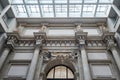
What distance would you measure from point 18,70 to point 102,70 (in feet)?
21.0

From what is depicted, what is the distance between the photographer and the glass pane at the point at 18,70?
11.1m

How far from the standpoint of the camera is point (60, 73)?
11.8m

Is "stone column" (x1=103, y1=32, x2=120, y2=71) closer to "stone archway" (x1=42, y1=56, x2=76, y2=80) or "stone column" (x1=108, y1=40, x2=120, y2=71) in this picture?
"stone column" (x1=108, y1=40, x2=120, y2=71)

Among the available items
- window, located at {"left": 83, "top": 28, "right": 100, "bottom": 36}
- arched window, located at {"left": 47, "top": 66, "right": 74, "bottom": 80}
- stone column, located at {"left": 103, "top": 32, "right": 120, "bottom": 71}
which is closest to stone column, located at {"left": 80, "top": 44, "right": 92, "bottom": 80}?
arched window, located at {"left": 47, "top": 66, "right": 74, "bottom": 80}

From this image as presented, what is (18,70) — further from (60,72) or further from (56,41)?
(56,41)

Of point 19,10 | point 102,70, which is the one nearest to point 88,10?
point 102,70

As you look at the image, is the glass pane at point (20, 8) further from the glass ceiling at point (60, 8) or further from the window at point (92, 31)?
the window at point (92, 31)

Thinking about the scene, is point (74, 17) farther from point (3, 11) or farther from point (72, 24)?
point (3, 11)

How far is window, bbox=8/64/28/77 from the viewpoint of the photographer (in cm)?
1108

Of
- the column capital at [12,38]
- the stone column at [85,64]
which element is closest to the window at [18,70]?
the column capital at [12,38]

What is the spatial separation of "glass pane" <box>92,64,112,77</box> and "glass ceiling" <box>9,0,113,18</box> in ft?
19.8

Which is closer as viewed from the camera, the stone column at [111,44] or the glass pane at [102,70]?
the glass pane at [102,70]

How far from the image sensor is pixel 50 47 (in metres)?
12.8

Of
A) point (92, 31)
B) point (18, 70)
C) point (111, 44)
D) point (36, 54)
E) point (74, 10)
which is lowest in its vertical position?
point (18, 70)
